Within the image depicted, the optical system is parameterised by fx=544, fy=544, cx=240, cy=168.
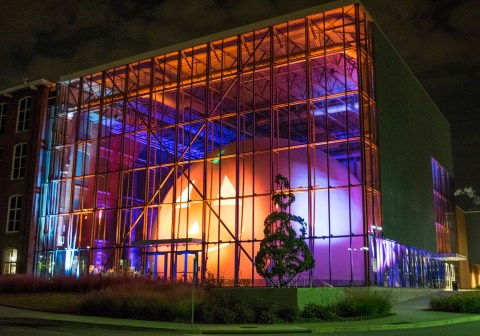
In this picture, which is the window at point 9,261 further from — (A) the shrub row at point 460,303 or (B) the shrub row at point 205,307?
(A) the shrub row at point 460,303

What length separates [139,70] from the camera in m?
42.5

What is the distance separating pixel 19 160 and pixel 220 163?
2018 cm

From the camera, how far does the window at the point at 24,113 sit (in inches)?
1865

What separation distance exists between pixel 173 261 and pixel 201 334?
20.3 m

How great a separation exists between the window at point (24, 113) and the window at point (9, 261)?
10.6 metres

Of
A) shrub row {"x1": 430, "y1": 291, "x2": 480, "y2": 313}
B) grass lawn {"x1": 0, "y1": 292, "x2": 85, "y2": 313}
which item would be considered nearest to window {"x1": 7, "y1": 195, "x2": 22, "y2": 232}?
grass lawn {"x1": 0, "y1": 292, "x2": 85, "y2": 313}

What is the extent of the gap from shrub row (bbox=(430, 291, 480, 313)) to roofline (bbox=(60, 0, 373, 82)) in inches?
724

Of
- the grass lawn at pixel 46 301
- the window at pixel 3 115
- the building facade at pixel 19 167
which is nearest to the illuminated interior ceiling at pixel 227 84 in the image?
the building facade at pixel 19 167

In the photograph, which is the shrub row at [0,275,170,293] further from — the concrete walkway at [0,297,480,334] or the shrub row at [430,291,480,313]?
the shrub row at [430,291,480,313]

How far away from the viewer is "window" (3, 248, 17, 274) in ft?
144

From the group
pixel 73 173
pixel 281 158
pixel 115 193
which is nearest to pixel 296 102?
pixel 281 158

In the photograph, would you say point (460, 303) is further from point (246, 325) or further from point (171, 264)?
point (171, 264)

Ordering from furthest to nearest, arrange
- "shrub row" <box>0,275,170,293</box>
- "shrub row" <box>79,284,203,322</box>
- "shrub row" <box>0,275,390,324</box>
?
"shrub row" <box>0,275,170,293</box>, "shrub row" <box>79,284,203,322</box>, "shrub row" <box>0,275,390,324</box>

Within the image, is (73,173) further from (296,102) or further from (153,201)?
(296,102)
